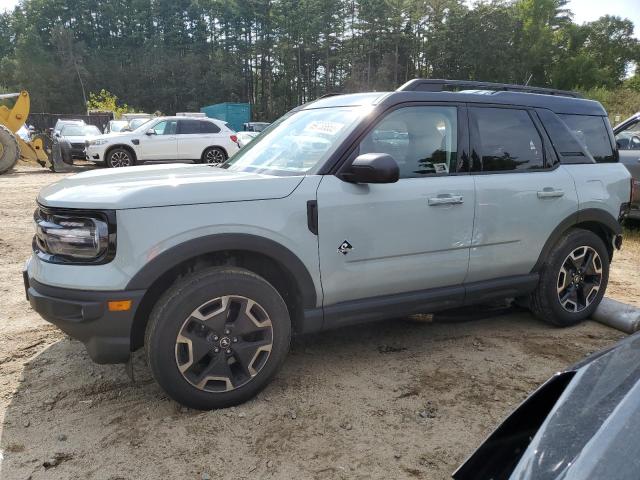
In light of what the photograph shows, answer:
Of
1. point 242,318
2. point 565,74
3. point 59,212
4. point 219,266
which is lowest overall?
point 242,318

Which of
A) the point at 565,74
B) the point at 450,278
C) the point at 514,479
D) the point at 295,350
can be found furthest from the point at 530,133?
the point at 565,74

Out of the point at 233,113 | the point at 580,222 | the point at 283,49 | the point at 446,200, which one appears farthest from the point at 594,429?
the point at 283,49

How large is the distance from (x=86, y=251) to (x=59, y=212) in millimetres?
275

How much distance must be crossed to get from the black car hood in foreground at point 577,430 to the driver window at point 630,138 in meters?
7.55

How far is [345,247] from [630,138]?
7.35 metres

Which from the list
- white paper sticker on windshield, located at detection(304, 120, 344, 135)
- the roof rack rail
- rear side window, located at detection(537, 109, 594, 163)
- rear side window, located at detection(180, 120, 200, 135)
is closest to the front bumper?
white paper sticker on windshield, located at detection(304, 120, 344, 135)

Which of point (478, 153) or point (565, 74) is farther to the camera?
point (565, 74)

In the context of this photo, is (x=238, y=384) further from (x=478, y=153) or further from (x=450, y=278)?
(x=478, y=153)

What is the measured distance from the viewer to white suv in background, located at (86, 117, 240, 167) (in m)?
14.4

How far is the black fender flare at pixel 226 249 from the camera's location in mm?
2516

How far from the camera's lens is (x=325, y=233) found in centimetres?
290

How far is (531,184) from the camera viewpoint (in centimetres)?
369

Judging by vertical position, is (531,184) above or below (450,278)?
above

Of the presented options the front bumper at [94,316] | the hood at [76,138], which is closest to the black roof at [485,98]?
the front bumper at [94,316]
